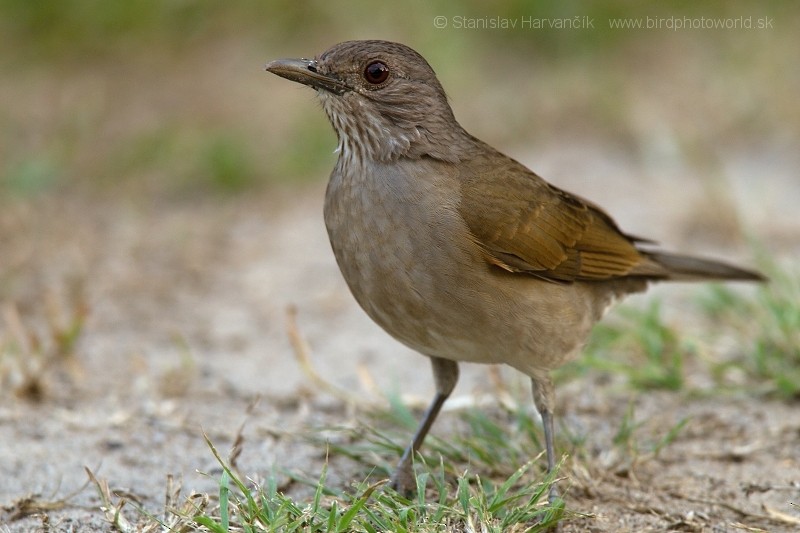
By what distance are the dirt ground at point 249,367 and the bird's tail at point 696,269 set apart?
23.6 inches

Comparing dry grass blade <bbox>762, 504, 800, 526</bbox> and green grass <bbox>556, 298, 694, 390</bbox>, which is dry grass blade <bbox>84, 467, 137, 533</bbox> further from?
green grass <bbox>556, 298, 694, 390</bbox>

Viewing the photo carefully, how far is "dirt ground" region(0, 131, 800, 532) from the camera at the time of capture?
4547mm

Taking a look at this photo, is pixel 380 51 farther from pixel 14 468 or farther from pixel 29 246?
pixel 29 246

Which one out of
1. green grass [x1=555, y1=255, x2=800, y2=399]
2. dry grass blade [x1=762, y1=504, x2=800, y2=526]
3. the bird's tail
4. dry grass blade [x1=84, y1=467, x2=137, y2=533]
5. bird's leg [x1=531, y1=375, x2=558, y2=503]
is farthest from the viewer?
green grass [x1=555, y1=255, x2=800, y2=399]

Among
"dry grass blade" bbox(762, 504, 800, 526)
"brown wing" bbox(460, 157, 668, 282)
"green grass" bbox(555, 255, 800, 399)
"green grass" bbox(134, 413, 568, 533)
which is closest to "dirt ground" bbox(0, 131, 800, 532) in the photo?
"dry grass blade" bbox(762, 504, 800, 526)

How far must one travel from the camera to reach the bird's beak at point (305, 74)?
455 cm

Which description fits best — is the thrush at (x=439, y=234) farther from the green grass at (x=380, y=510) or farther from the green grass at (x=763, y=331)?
the green grass at (x=763, y=331)

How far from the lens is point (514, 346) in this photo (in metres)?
4.41

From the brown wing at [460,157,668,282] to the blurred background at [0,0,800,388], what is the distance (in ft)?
7.91

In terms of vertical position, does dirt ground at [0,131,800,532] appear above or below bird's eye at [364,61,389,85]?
below

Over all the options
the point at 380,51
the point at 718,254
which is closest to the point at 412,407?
the point at 380,51

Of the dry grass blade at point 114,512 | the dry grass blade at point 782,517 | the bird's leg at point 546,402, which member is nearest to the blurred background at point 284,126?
the dry grass blade at point 114,512

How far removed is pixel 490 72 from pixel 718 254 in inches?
162

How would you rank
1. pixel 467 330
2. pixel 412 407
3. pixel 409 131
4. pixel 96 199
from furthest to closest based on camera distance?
pixel 96 199
pixel 412 407
pixel 409 131
pixel 467 330
